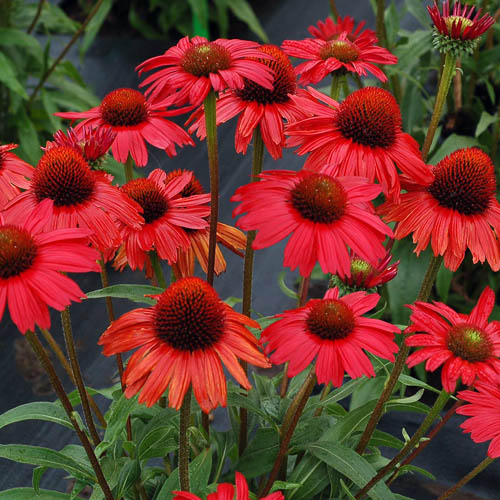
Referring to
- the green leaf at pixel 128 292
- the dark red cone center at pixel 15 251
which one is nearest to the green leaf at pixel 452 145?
the green leaf at pixel 128 292

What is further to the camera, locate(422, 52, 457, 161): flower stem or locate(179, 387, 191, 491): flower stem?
locate(422, 52, 457, 161): flower stem

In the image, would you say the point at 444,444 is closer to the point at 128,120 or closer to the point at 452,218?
the point at 452,218

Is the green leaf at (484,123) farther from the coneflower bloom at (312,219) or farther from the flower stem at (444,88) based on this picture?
the coneflower bloom at (312,219)

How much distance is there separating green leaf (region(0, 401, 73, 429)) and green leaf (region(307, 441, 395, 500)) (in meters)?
0.31

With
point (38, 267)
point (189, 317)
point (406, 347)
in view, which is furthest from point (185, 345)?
point (406, 347)

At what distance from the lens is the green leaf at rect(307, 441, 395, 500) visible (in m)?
0.78

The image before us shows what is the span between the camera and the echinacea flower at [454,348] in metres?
0.64

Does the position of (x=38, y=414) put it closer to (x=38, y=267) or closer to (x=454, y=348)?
(x=38, y=267)

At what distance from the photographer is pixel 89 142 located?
73 cm

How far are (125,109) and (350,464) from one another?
19.3 inches

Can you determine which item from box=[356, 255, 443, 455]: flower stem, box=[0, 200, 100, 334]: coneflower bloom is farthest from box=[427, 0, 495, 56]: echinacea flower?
box=[0, 200, 100, 334]: coneflower bloom

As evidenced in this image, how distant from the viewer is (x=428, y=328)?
669mm

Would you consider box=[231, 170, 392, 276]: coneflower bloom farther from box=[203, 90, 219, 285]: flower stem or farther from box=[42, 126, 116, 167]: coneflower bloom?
box=[42, 126, 116, 167]: coneflower bloom

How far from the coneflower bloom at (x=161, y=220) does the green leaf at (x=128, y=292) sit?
35 millimetres
